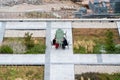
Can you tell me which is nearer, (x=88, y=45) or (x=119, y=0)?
(x=88, y=45)

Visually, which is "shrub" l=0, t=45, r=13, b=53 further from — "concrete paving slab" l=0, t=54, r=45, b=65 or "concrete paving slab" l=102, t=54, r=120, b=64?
"concrete paving slab" l=102, t=54, r=120, b=64

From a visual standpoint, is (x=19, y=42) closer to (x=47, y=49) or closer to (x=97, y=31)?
(x=47, y=49)

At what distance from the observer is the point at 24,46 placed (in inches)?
872

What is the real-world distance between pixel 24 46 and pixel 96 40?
12.5 feet

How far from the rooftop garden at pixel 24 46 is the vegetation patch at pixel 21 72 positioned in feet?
4.53

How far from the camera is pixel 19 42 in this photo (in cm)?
2250

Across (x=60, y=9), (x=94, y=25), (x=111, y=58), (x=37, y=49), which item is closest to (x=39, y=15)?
(x=60, y=9)

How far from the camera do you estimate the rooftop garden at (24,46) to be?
21.7 metres

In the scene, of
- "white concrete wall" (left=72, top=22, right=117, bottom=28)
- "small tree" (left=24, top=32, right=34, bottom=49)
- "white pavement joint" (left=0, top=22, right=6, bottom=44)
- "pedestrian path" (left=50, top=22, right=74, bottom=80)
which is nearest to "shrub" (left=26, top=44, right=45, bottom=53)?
"small tree" (left=24, top=32, right=34, bottom=49)

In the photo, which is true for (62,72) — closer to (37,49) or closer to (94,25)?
(37,49)

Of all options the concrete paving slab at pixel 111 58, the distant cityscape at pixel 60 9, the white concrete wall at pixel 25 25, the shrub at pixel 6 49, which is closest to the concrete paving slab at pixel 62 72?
the concrete paving slab at pixel 111 58

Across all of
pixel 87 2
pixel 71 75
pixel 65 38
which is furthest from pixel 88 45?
pixel 87 2

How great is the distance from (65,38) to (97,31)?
2369 mm

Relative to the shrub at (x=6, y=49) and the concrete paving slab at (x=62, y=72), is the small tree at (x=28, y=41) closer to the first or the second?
the shrub at (x=6, y=49)
